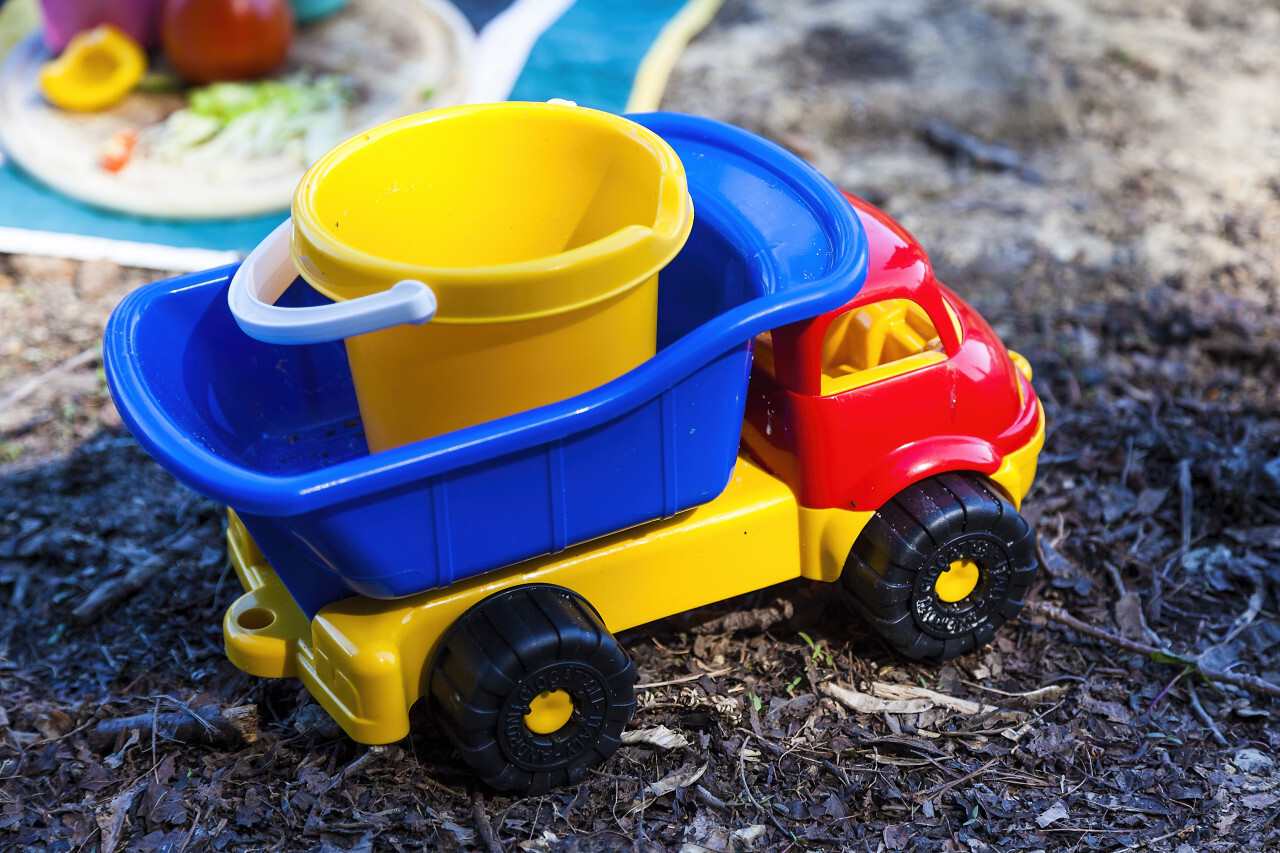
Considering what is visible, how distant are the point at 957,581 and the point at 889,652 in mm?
184

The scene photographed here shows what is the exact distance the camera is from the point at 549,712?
5.38 ft

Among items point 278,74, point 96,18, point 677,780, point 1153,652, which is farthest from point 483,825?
point 96,18

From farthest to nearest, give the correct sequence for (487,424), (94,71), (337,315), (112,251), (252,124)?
(94,71) → (252,124) → (112,251) → (487,424) → (337,315)

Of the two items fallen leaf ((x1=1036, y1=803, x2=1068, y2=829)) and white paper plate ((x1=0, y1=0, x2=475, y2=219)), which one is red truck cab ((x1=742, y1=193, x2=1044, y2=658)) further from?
white paper plate ((x1=0, y1=0, x2=475, y2=219))

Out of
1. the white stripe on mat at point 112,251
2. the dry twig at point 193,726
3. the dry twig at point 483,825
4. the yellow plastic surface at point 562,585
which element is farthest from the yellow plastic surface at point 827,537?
the white stripe on mat at point 112,251

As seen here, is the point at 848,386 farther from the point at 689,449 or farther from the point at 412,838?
the point at 412,838

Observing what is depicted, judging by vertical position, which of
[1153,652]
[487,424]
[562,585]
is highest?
[487,424]

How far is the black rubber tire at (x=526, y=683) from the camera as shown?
5.10ft

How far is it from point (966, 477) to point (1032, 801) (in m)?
0.49

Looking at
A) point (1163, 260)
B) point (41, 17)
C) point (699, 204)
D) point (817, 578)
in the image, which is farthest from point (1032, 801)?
point (41, 17)

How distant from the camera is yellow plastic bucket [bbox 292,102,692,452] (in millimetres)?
1393

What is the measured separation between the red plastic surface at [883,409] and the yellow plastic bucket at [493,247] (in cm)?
24

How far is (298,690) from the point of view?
6.14ft

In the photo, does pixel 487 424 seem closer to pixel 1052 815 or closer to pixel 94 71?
pixel 1052 815
